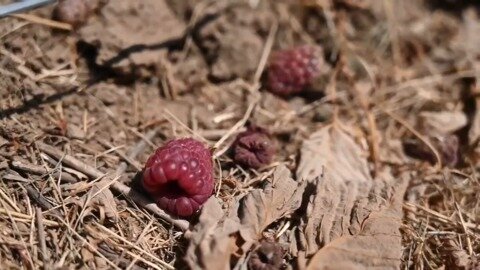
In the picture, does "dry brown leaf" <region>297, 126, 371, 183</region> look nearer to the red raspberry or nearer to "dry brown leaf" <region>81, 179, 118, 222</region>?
the red raspberry

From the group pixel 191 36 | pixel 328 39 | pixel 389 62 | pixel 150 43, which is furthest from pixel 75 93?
pixel 389 62

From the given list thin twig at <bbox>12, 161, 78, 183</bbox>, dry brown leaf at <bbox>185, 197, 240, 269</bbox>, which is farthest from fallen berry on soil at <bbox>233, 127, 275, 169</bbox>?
thin twig at <bbox>12, 161, 78, 183</bbox>

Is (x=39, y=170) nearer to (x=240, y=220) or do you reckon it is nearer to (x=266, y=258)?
(x=240, y=220)

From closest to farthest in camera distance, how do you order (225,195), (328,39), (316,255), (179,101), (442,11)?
(316,255) → (225,195) → (179,101) → (328,39) → (442,11)

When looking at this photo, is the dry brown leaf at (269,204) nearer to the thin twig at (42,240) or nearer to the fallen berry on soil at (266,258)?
the fallen berry on soil at (266,258)

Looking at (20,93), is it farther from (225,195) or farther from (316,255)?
(316,255)

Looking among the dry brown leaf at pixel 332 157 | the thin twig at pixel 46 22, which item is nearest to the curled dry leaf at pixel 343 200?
the dry brown leaf at pixel 332 157
